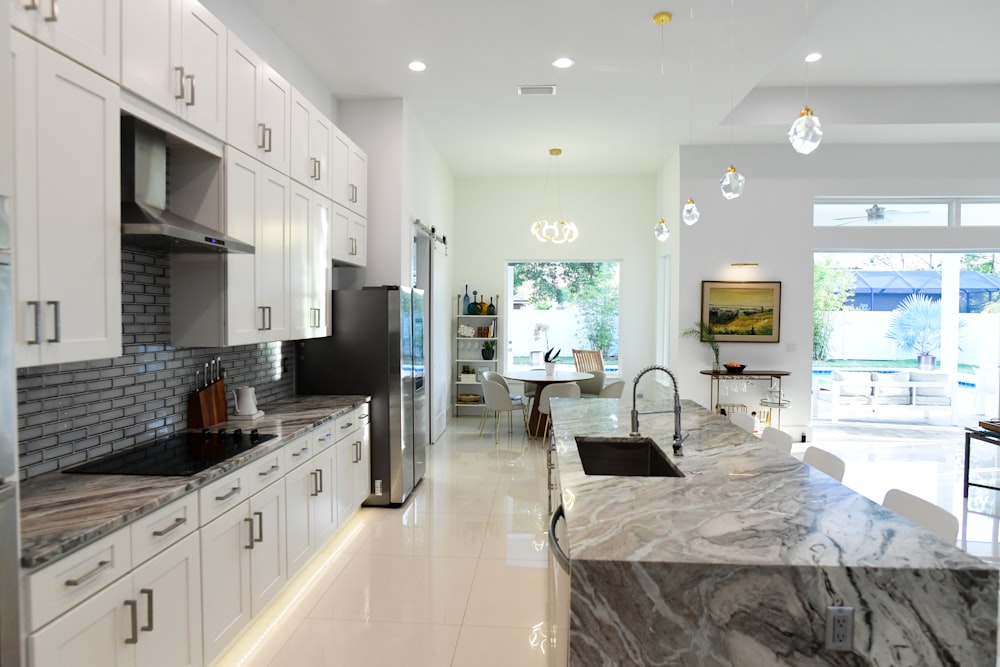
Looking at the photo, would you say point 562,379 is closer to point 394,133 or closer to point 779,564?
point 394,133

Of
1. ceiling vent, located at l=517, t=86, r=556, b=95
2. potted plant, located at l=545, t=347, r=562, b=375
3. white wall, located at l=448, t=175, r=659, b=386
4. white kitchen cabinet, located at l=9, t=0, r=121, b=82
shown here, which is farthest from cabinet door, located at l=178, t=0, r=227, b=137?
white wall, located at l=448, t=175, r=659, b=386

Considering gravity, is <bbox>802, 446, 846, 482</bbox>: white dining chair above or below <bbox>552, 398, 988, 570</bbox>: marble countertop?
below

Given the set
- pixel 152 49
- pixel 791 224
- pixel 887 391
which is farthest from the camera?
pixel 887 391

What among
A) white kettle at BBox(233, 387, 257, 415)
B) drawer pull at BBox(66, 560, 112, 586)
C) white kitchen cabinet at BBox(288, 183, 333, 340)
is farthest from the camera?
white kitchen cabinet at BBox(288, 183, 333, 340)

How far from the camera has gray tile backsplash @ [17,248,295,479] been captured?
2.09m

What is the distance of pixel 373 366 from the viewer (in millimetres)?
4391

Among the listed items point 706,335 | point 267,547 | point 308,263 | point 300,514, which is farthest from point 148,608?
point 706,335

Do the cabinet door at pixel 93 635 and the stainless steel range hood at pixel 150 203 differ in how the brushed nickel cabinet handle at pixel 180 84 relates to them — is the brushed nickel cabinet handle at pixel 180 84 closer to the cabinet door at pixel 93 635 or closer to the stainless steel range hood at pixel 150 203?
the stainless steel range hood at pixel 150 203

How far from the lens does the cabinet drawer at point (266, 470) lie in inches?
102

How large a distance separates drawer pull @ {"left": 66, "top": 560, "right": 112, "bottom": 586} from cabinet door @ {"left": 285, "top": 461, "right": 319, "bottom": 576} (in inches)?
50.1

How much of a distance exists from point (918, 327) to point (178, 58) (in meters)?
9.85

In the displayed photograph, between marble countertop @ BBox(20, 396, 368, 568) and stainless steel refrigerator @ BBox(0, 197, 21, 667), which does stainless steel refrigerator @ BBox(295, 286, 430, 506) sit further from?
stainless steel refrigerator @ BBox(0, 197, 21, 667)

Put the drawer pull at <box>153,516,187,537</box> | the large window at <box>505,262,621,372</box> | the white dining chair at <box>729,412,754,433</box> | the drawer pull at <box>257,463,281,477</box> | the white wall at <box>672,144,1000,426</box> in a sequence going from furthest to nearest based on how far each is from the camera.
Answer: the large window at <box>505,262,621,372</box>, the white wall at <box>672,144,1000,426</box>, the white dining chair at <box>729,412,754,433</box>, the drawer pull at <box>257,463,281,477</box>, the drawer pull at <box>153,516,187,537</box>

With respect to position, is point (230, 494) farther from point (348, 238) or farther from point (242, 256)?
point (348, 238)
